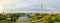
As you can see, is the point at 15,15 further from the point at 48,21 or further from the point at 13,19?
the point at 48,21

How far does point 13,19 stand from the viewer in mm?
1733

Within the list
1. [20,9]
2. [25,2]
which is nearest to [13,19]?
[20,9]

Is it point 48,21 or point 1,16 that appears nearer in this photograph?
point 48,21

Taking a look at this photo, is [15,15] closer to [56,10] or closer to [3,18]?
[3,18]

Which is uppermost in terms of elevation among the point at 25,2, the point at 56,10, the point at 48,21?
the point at 25,2

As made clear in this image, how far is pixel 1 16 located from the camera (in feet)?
5.78

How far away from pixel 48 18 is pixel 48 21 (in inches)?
1.5

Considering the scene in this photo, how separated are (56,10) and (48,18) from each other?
151 mm

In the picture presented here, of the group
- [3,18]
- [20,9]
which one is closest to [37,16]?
[20,9]

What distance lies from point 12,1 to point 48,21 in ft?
1.84

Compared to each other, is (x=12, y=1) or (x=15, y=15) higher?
(x=12, y=1)

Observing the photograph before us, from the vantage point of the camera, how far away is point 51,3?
5.60 feet

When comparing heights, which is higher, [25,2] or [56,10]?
[25,2]

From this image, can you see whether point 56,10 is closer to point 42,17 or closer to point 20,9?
point 42,17
